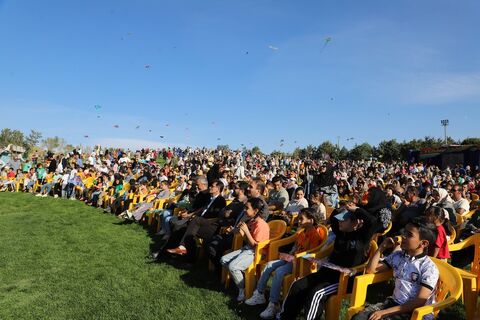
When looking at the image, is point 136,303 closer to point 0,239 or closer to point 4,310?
point 4,310

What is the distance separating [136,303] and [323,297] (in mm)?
2271

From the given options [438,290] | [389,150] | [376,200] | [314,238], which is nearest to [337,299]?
[438,290]

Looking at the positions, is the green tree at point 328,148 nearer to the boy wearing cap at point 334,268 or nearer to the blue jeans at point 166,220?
the blue jeans at point 166,220

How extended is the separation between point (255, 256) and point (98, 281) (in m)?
2.28

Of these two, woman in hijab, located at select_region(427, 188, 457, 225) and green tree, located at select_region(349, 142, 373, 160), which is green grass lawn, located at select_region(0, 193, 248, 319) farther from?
green tree, located at select_region(349, 142, 373, 160)

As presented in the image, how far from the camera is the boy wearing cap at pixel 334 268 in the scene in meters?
3.81

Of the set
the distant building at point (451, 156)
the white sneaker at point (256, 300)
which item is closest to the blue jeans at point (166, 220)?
the white sneaker at point (256, 300)

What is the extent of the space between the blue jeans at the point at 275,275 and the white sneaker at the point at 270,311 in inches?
2.1

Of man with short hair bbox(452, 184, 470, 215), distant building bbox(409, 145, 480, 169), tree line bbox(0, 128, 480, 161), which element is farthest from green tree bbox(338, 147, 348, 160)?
man with short hair bbox(452, 184, 470, 215)

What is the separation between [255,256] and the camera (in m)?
5.00

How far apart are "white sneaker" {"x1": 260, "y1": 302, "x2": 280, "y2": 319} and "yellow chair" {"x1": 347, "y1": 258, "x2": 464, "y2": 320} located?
3.15 ft

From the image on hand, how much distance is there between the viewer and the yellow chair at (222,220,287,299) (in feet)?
15.7

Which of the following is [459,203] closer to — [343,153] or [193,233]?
[193,233]

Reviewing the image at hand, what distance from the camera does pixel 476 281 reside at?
4.03m
